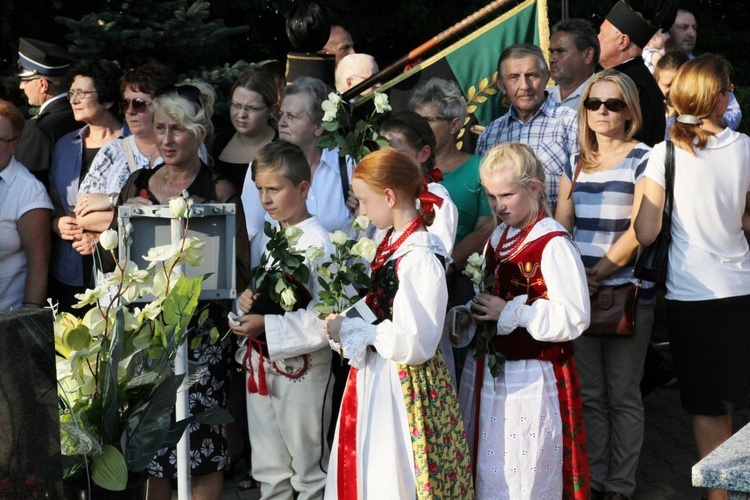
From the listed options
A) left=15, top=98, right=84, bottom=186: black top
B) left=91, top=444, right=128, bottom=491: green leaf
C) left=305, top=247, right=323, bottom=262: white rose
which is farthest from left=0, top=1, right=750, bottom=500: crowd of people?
left=91, top=444, right=128, bottom=491: green leaf

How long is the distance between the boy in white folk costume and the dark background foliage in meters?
3.47

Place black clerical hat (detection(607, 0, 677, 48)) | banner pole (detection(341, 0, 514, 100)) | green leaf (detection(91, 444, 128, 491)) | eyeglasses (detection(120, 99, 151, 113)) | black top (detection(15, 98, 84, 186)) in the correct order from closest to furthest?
green leaf (detection(91, 444, 128, 491)) → eyeglasses (detection(120, 99, 151, 113)) → banner pole (detection(341, 0, 514, 100)) → black top (detection(15, 98, 84, 186)) → black clerical hat (detection(607, 0, 677, 48))

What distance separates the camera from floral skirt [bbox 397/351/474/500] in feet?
12.8

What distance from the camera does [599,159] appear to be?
4.90 metres

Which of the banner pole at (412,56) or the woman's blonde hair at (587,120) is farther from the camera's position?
the banner pole at (412,56)

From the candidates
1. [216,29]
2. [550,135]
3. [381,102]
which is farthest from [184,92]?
[216,29]

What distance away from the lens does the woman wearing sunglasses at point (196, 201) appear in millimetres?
4480

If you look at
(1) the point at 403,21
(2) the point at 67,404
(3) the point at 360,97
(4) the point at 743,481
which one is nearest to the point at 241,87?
(3) the point at 360,97

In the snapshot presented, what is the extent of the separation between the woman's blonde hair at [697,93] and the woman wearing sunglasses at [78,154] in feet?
10.3

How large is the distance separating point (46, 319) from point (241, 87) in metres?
3.93

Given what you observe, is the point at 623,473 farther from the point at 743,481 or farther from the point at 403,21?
the point at 403,21

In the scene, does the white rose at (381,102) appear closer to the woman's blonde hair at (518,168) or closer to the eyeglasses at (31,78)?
the woman's blonde hair at (518,168)

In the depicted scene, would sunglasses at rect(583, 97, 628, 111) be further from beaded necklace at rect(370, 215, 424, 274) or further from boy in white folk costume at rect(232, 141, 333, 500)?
boy in white folk costume at rect(232, 141, 333, 500)

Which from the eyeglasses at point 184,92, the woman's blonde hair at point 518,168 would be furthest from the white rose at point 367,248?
the eyeglasses at point 184,92
